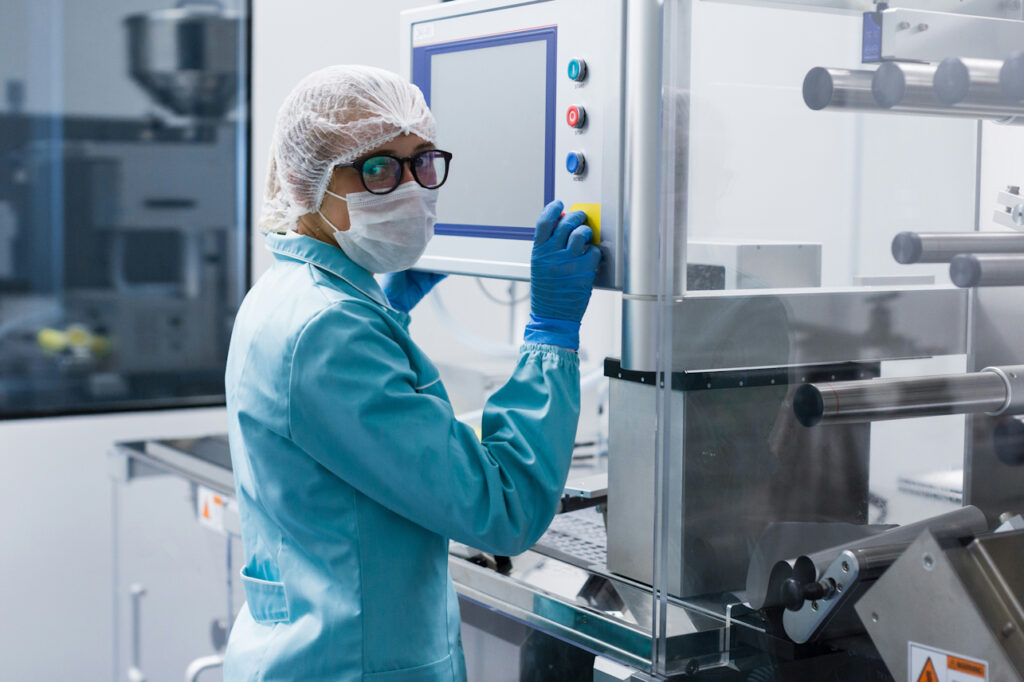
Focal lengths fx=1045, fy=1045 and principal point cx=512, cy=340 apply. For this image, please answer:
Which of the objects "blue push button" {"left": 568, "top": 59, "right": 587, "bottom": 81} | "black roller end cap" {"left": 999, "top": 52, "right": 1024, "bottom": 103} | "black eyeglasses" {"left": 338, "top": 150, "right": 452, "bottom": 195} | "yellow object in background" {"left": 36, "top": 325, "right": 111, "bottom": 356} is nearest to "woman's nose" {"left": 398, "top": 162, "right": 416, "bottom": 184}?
"black eyeglasses" {"left": 338, "top": 150, "right": 452, "bottom": 195}

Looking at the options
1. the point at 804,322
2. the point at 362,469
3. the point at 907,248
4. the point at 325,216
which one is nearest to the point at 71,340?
the point at 325,216

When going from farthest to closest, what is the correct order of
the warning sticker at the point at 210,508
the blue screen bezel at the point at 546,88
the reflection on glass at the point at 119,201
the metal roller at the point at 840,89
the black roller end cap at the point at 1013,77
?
the reflection on glass at the point at 119,201 < the warning sticker at the point at 210,508 < the blue screen bezel at the point at 546,88 < the metal roller at the point at 840,89 < the black roller end cap at the point at 1013,77

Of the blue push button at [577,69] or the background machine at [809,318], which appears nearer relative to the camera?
the background machine at [809,318]

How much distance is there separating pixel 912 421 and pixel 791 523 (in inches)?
6.0

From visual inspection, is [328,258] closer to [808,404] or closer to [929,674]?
[808,404]

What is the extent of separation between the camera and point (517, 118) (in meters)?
1.24

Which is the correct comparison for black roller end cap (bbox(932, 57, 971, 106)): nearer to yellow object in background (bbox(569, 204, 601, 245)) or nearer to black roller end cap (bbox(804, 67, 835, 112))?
black roller end cap (bbox(804, 67, 835, 112))

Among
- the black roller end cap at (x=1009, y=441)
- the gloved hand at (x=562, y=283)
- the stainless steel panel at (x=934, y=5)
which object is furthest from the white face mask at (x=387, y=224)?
→ the black roller end cap at (x=1009, y=441)

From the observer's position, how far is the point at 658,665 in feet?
3.43

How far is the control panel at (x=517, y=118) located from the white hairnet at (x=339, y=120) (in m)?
0.17

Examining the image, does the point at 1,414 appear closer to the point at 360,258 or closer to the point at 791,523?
the point at 360,258

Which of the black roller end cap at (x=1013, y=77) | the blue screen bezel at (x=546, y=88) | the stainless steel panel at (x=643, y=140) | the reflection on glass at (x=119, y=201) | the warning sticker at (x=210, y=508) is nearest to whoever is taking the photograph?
the black roller end cap at (x=1013, y=77)

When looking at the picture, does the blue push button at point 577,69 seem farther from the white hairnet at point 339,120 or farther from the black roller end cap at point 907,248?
the black roller end cap at point 907,248

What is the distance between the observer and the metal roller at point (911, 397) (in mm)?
936
